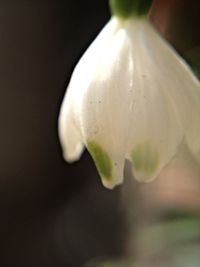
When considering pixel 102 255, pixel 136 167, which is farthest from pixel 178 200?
pixel 136 167

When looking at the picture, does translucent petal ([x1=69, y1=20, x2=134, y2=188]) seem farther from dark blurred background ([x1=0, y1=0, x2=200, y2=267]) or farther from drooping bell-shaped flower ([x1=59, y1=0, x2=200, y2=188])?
dark blurred background ([x1=0, y1=0, x2=200, y2=267])

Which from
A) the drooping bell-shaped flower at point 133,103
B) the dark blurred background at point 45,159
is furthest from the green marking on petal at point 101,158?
the dark blurred background at point 45,159

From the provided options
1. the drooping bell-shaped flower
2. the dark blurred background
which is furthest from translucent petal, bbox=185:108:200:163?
the dark blurred background

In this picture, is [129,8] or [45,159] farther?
[45,159]

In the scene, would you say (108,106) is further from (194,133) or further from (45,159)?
(45,159)

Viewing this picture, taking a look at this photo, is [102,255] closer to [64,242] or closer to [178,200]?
[64,242]

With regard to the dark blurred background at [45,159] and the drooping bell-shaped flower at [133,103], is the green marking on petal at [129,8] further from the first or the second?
the dark blurred background at [45,159]

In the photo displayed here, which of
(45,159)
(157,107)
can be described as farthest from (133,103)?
(45,159)

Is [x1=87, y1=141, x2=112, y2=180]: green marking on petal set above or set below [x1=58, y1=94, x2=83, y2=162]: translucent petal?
→ below
